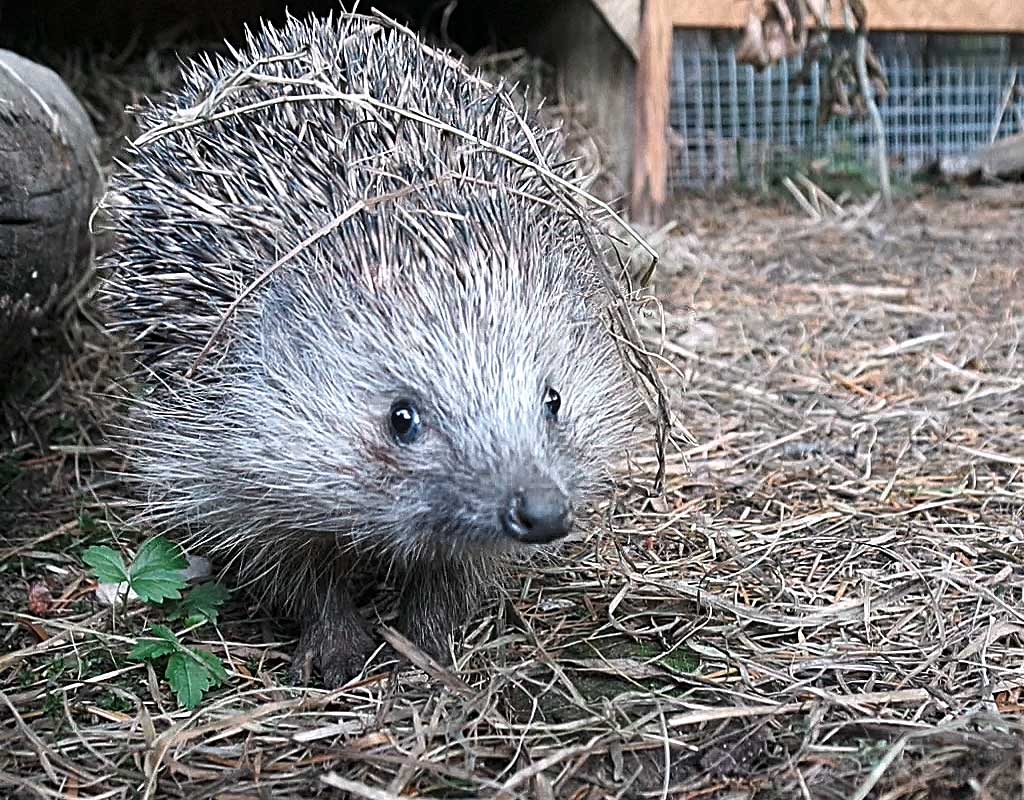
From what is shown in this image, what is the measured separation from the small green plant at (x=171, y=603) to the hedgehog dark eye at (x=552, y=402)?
3.65 feet

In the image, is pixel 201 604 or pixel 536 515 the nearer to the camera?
pixel 536 515

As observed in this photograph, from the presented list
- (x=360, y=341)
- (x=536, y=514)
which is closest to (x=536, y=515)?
(x=536, y=514)

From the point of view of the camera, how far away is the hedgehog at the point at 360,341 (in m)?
2.84

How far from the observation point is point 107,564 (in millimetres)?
3203

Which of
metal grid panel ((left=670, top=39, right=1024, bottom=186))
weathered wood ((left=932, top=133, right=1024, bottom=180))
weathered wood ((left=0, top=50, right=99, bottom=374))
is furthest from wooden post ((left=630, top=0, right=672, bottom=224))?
weathered wood ((left=0, top=50, right=99, bottom=374))

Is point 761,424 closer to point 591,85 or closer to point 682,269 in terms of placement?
point 682,269

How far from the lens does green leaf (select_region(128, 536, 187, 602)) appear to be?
3.18m

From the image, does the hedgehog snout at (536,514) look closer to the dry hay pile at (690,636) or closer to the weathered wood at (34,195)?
the dry hay pile at (690,636)

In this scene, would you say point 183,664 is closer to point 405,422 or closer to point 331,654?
point 331,654

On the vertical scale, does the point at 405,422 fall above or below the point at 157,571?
above

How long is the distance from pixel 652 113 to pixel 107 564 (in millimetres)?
5045

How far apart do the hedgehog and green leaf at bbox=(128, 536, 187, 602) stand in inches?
3.9

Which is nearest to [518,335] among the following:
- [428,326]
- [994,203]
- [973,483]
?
[428,326]

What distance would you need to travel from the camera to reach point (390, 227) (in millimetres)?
2973
